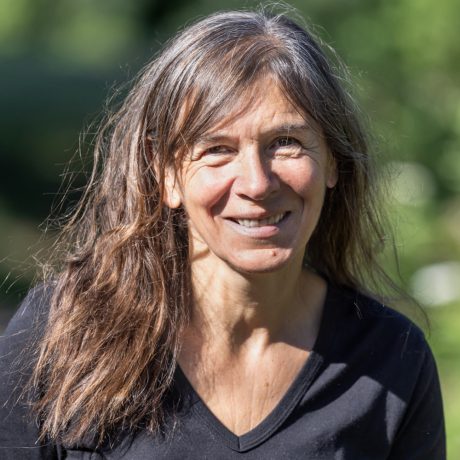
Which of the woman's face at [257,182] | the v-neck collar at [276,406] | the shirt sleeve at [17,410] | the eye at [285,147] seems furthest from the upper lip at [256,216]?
the shirt sleeve at [17,410]

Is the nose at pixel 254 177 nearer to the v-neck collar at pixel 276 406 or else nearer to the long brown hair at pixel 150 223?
the long brown hair at pixel 150 223

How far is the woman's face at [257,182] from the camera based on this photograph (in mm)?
2322

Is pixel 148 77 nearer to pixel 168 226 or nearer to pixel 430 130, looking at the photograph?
pixel 168 226

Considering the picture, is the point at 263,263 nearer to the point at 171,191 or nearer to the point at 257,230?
the point at 257,230

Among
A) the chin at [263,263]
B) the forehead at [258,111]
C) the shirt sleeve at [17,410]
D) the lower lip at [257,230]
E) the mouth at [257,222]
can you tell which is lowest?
the shirt sleeve at [17,410]

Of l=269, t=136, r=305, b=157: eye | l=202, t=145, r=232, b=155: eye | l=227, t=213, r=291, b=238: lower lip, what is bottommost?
l=227, t=213, r=291, b=238: lower lip

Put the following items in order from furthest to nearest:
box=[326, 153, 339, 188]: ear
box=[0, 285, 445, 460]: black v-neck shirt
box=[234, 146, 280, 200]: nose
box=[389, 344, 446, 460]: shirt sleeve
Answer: box=[389, 344, 446, 460]: shirt sleeve
box=[326, 153, 339, 188]: ear
box=[0, 285, 445, 460]: black v-neck shirt
box=[234, 146, 280, 200]: nose

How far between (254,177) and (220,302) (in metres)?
0.38

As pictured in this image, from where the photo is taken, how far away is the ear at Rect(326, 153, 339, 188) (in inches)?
99.5

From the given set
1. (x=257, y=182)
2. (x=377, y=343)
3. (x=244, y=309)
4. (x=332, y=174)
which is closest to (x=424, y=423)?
(x=377, y=343)

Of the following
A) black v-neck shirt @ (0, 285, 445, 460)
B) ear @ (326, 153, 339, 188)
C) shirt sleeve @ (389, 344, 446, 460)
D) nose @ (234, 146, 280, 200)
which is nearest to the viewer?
nose @ (234, 146, 280, 200)

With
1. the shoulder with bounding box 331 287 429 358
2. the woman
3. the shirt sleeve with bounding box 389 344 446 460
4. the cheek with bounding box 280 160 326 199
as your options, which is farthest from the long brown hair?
the shirt sleeve with bounding box 389 344 446 460

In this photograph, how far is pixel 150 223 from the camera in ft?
8.30

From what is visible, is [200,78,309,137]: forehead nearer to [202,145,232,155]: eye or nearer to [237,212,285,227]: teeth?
[202,145,232,155]: eye
